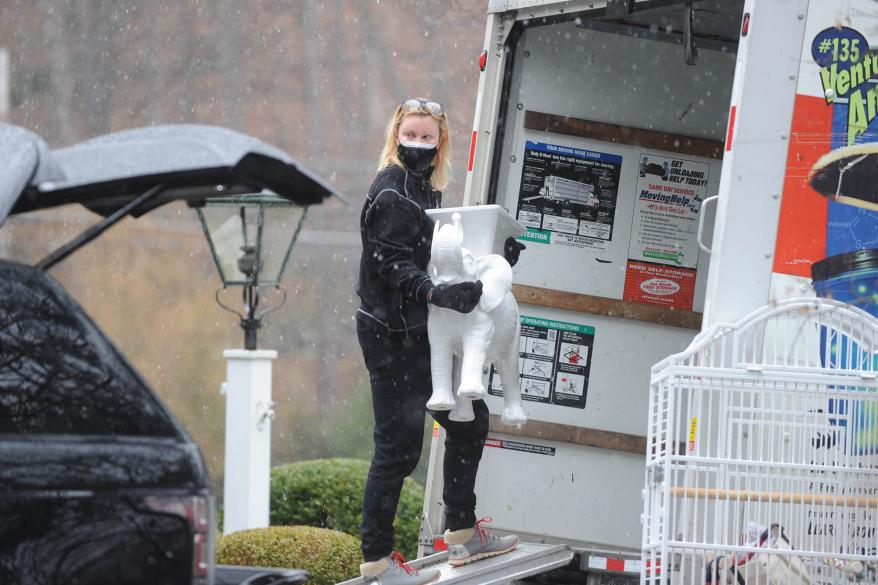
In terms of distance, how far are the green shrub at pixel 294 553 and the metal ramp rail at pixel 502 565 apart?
155 centimetres

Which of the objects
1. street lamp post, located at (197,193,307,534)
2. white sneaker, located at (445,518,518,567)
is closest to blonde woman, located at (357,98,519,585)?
white sneaker, located at (445,518,518,567)

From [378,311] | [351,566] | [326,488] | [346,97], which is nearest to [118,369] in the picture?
[378,311]

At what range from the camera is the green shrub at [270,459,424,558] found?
32.4 feet

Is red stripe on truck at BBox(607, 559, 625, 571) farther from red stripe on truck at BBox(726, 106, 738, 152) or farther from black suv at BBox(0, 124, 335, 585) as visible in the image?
black suv at BBox(0, 124, 335, 585)

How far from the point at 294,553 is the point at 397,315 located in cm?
255

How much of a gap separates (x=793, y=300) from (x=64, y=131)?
60.8 feet

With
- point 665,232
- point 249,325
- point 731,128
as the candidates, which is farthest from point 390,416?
point 249,325

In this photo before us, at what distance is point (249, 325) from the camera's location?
805cm

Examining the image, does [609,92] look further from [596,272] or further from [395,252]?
[395,252]

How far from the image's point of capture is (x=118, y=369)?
122 inches

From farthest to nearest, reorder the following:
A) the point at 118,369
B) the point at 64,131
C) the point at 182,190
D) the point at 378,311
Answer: the point at 64,131 < the point at 378,311 < the point at 182,190 < the point at 118,369

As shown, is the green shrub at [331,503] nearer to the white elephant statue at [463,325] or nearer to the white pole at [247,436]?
the white pole at [247,436]

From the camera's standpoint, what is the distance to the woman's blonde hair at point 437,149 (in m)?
5.25

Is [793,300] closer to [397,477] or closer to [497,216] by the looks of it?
[497,216]
